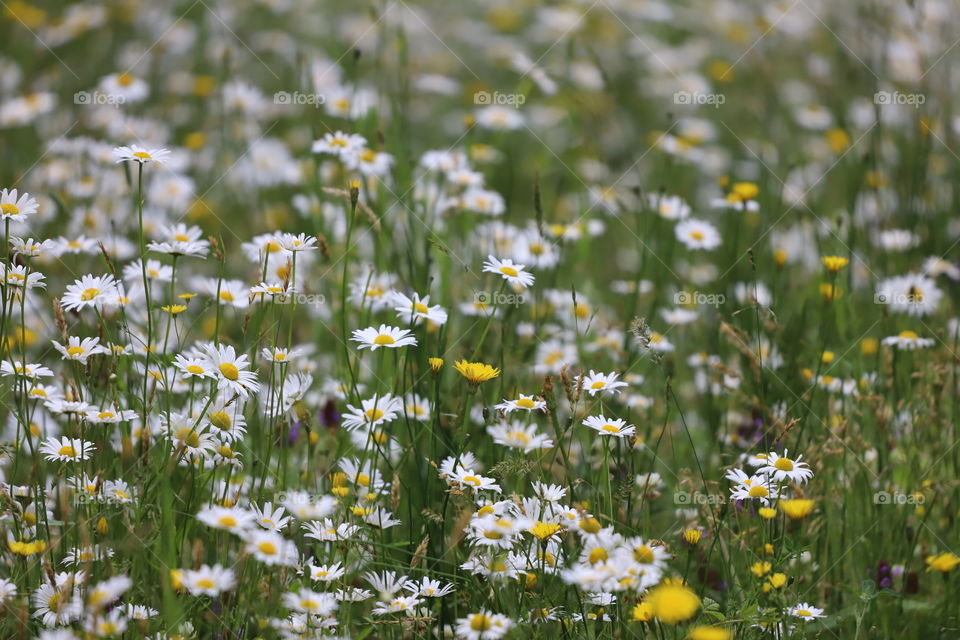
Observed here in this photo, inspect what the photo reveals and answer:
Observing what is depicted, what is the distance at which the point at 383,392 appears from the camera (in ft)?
7.79

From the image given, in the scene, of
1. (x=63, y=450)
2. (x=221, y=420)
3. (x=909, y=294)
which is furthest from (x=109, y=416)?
(x=909, y=294)

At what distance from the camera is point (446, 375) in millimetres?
2609

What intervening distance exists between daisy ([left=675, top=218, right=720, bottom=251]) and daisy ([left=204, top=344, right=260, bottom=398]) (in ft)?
5.18

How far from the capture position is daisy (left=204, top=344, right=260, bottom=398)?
72.2 inches

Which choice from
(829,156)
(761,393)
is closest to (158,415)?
(761,393)

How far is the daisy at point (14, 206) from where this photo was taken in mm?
1878

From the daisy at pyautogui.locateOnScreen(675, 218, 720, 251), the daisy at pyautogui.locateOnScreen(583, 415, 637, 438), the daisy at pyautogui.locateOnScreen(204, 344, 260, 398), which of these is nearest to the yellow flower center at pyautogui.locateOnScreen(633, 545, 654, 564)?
the daisy at pyautogui.locateOnScreen(583, 415, 637, 438)

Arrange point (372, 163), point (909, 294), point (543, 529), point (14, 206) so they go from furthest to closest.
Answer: point (372, 163), point (909, 294), point (14, 206), point (543, 529)

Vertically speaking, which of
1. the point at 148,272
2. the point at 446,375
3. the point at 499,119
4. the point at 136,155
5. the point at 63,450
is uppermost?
the point at 499,119

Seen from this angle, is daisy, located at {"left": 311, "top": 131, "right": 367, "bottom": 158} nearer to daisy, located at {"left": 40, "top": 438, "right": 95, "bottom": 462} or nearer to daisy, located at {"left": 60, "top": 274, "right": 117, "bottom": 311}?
daisy, located at {"left": 60, "top": 274, "right": 117, "bottom": 311}

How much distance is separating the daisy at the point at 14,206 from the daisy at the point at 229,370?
0.44m

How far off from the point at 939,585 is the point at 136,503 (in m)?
1.70

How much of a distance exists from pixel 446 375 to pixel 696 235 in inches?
38.8

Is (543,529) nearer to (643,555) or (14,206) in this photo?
(643,555)
